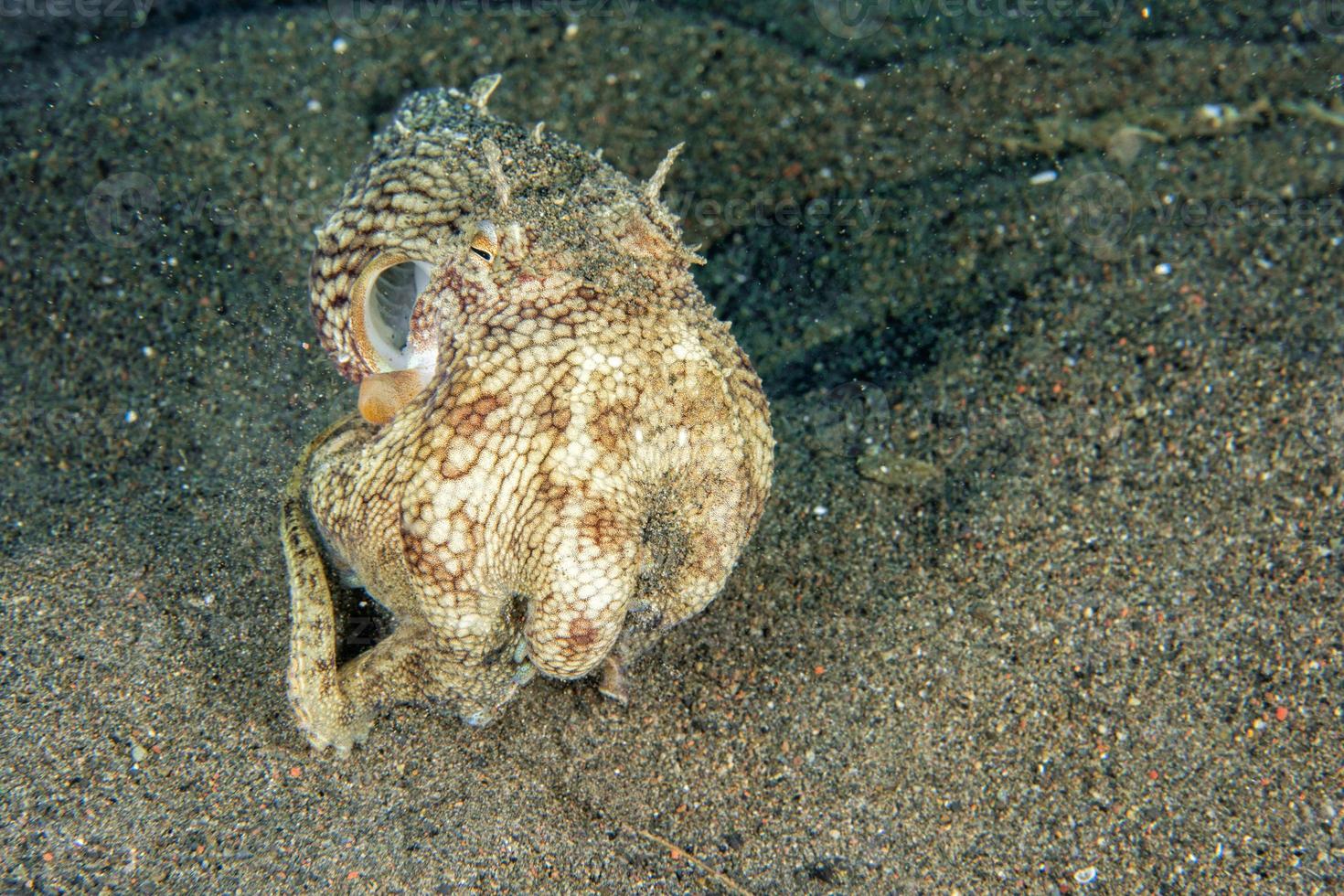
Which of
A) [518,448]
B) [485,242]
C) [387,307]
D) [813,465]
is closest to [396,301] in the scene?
[387,307]

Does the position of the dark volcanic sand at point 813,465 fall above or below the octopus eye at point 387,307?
below

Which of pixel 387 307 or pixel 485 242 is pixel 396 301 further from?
pixel 485 242

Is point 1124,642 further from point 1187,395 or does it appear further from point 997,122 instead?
point 997,122

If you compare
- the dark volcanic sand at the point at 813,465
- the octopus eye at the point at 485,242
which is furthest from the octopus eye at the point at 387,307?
the dark volcanic sand at the point at 813,465

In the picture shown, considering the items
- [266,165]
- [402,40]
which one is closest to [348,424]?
[266,165]

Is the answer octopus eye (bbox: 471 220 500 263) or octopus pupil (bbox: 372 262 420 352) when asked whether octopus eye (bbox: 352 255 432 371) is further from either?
octopus eye (bbox: 471 220 500 263)

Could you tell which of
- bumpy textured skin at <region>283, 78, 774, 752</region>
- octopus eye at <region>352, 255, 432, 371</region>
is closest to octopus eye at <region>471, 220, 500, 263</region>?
bumpy textured skin at <region>283, 78, 774, 752</region>

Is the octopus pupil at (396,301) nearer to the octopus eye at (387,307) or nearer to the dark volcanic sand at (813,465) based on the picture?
the octopus eye at (387,307)
